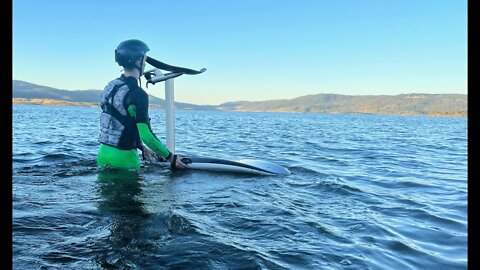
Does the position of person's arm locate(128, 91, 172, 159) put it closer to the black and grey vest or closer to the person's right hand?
the black and grey vest

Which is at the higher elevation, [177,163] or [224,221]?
[177,163]

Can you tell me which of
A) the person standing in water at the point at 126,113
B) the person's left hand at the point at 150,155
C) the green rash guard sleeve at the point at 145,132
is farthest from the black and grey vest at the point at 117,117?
the person's left hand at the point at 150,155

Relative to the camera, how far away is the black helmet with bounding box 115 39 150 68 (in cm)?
852

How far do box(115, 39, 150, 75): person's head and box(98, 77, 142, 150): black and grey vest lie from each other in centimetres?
35

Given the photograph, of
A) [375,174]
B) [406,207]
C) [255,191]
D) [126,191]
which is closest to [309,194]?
Answer: [255,191]

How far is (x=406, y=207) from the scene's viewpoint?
26.8ft

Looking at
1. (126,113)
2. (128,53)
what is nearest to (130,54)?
(128,53)

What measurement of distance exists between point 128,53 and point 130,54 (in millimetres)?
50

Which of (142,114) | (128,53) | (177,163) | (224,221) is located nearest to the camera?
(224,221)

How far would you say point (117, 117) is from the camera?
8445 millimetres

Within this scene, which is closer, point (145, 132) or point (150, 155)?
point (145, 132)

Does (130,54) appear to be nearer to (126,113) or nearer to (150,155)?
(126,113)

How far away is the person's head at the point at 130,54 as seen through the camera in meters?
8.52
